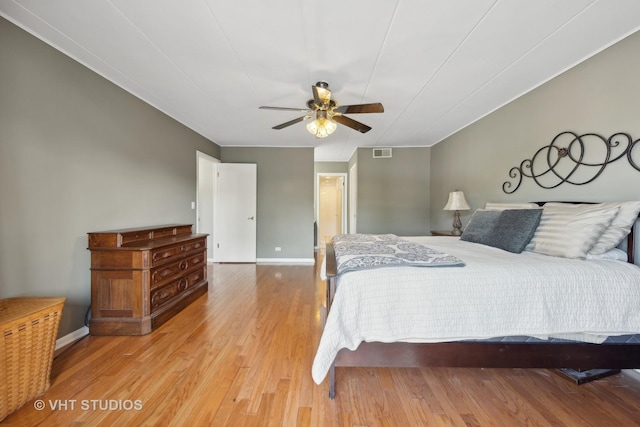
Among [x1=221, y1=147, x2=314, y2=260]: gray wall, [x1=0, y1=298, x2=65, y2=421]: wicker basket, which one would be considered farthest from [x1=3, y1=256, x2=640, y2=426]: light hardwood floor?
[x1=221, y1=147, x2=314, y2=260]: gray wall

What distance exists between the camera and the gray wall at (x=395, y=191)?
481 cm

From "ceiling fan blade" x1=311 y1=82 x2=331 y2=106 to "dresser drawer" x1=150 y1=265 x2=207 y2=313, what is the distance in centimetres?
229

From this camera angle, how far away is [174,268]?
2.50 m

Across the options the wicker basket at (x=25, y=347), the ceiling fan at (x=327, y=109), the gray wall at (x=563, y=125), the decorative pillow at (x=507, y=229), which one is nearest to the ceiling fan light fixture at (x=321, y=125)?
the ceiling fan at (x=327, y=109)

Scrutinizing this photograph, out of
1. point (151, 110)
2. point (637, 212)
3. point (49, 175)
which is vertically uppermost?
point (151, 110)

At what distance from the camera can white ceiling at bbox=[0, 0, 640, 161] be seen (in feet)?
4.94

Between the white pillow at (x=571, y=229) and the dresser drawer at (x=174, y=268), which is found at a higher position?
the white pillow at (x=571, y=229)

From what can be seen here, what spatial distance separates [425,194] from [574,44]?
10.3 feet

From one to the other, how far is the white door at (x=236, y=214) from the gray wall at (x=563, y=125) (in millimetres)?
3781

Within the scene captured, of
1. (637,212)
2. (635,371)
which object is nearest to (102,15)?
(637,212)

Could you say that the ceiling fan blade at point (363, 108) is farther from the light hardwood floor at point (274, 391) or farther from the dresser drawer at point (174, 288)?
the dresser drawer at point (174, 288)

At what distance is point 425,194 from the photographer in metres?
4.82

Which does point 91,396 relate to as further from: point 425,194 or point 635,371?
point 425,194

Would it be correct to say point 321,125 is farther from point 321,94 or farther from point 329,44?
point 329,44
